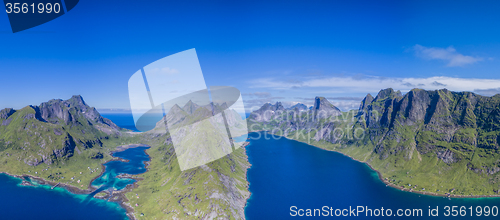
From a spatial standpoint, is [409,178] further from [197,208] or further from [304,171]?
[197,208]

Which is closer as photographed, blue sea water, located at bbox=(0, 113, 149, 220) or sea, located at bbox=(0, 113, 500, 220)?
blue sea water, located at bbox=(0, 113, 149, 220)

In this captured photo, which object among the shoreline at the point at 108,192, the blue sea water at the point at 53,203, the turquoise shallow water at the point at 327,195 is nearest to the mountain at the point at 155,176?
the shoreline at the point at 108,192

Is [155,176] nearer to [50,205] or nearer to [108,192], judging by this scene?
[108,192]

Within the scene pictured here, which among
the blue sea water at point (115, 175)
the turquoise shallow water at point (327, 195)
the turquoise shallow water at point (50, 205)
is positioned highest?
the turquoise shallow water at point (50, 205)

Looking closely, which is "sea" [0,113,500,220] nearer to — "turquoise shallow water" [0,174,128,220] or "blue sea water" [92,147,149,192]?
"turquoise shallow water" [0,174,128,220]

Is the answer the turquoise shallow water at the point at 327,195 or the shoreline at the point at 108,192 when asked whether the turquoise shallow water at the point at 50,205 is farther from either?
the turquoise shallow water at the point at 327,195

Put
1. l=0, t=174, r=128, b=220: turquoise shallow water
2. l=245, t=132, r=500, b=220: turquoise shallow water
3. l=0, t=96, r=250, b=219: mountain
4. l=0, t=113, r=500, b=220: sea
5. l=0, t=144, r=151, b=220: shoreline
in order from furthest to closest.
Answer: l=245, t=132, r=500, b=220: turquoise shallow water → l=0, t=144, r=151, b=220: shoreline → l=0, t=113, r=500, b=220: sea → l=0, t=96, r=250, b=219: mountain → l=0, t=174, r=128, b=220: turquoise shallow water

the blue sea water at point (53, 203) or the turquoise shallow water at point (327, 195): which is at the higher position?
the blue sea water at point (53, 203)

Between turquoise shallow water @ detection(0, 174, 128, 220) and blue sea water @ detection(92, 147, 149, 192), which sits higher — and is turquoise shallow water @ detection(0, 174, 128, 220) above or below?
above

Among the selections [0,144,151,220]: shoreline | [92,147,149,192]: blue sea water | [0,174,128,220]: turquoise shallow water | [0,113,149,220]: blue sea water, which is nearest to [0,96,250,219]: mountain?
[0,144,151,220]: shoreline

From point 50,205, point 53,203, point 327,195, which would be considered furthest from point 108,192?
point 327,195

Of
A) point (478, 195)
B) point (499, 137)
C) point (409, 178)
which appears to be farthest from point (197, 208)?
point (499, 137)
